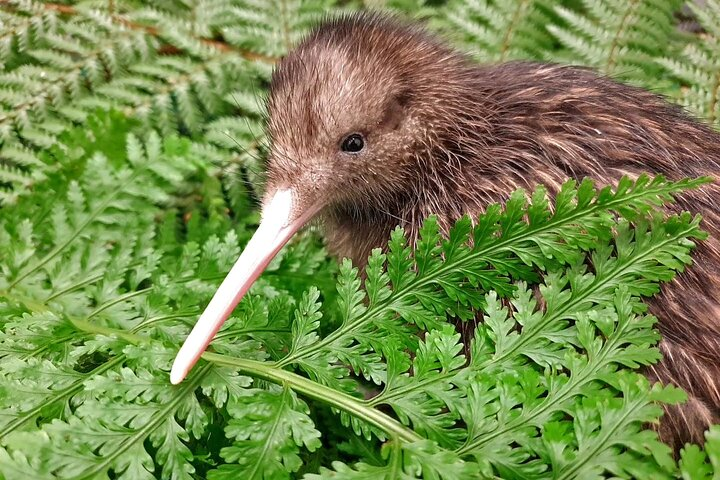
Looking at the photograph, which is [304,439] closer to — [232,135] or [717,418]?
[717,418]

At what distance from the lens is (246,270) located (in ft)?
4.09

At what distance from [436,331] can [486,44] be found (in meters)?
1.15

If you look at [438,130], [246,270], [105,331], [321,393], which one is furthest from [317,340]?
[438,130]

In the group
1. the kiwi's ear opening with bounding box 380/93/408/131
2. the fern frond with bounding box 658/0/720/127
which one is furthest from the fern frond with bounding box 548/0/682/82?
the kiwi's ear opening with bounding box 380/93/408/131

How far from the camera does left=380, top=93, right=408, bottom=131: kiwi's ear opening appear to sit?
1.38 metres

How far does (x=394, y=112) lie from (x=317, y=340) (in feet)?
1.63

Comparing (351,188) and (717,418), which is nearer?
(717,418)

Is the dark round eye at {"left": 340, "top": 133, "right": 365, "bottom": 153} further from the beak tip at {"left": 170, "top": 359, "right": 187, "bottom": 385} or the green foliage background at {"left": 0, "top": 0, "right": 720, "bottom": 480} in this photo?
the beak tip at {"left": 170, "top": 359, "right": 187, "bottom": 385}

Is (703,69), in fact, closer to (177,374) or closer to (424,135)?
(424,135)

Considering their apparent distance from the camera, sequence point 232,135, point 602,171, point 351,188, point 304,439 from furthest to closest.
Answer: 1. point 232,135
2. point 351,188
3. point 602,171
4. point 304,439

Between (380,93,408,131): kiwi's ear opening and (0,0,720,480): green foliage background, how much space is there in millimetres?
252

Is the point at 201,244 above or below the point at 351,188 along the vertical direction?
below

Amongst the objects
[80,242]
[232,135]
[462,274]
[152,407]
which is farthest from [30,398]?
[232,135]

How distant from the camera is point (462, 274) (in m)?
1.12
